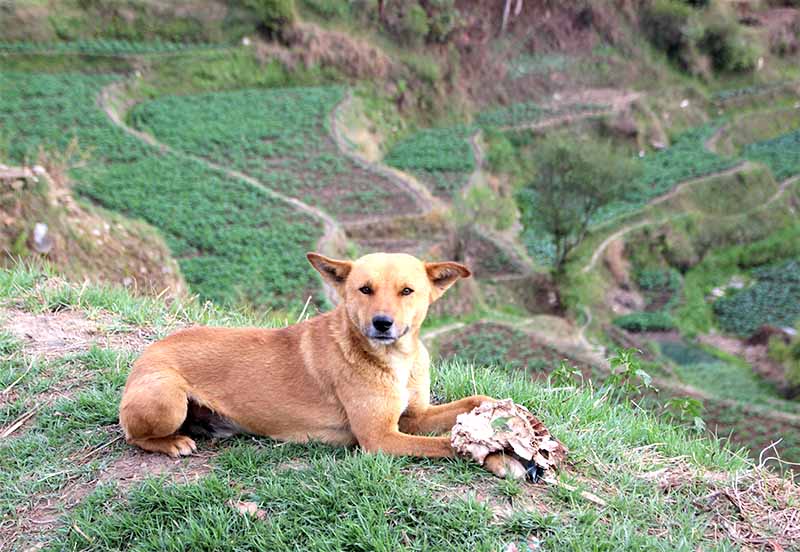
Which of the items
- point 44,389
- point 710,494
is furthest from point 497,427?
point 44,389

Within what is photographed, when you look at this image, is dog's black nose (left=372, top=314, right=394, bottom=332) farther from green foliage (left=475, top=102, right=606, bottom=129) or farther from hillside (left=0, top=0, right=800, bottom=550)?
green foliage (left=475, top=102, right=606, bottom=129)

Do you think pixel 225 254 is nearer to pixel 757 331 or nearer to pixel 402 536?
pixel 402 536

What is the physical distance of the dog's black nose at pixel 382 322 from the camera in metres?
4.24

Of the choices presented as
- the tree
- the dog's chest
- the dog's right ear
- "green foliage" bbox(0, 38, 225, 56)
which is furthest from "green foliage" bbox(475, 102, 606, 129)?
the dog's chest

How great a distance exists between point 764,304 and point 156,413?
3442 centimetres

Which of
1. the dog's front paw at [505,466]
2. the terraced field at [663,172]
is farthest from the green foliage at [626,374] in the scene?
the terraced field at [663,172]

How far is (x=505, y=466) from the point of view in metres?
4.02

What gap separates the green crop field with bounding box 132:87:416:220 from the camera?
29234mm

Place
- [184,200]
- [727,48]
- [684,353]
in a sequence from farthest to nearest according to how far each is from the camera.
→ [727,48] < [684,353] < [184,200]

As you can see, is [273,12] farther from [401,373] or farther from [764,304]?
[401,373]

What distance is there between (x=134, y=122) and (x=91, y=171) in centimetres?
684

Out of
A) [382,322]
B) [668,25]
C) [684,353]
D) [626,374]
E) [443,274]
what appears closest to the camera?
[382,322]

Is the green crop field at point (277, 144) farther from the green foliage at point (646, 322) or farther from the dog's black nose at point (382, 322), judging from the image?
the dog's black nose at point (382, 322)

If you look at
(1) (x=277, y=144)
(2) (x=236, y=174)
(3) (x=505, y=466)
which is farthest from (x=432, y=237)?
(3) (x=505, y=466)
